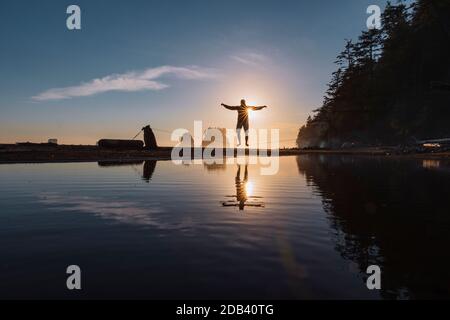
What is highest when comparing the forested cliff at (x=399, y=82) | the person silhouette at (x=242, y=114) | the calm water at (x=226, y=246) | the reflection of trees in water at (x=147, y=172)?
the forested cliff at (x=399, y=82)

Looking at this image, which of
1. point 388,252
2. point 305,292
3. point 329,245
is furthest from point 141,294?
point 388,252

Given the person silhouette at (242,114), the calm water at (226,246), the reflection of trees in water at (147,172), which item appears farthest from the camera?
the person silhouette at (242,114)

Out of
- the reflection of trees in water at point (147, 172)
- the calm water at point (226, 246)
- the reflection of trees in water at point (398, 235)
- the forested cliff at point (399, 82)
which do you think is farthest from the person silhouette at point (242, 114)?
the forested cliff at point (399, 82)

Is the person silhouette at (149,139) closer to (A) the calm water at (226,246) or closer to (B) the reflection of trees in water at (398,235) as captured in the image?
(A) the calm water at (226,246)

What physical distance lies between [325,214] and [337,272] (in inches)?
196

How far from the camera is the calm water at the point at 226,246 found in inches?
191

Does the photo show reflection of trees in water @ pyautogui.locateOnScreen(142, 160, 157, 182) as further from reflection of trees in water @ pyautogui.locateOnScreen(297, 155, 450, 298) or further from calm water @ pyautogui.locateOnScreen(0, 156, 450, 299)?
reflection of trees in water @ pyautogui.locateOnScreen(297, 155, 450, 298)

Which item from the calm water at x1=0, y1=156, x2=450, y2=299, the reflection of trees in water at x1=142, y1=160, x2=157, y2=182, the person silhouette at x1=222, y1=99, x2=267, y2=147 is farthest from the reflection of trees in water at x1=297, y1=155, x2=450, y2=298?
the person silhouette at x1=222, y1=99, x2=267, y2=147

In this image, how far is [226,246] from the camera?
6965 millimetres

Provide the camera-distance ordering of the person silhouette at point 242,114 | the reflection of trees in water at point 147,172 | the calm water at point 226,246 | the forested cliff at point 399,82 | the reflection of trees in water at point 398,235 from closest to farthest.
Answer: the calm water at point 226,246, the reflection of trees in water at point 398,235, the reflection of trees in water at point 147,172, the person silhouette at point 242,114, the forested cliff at point 399,82
